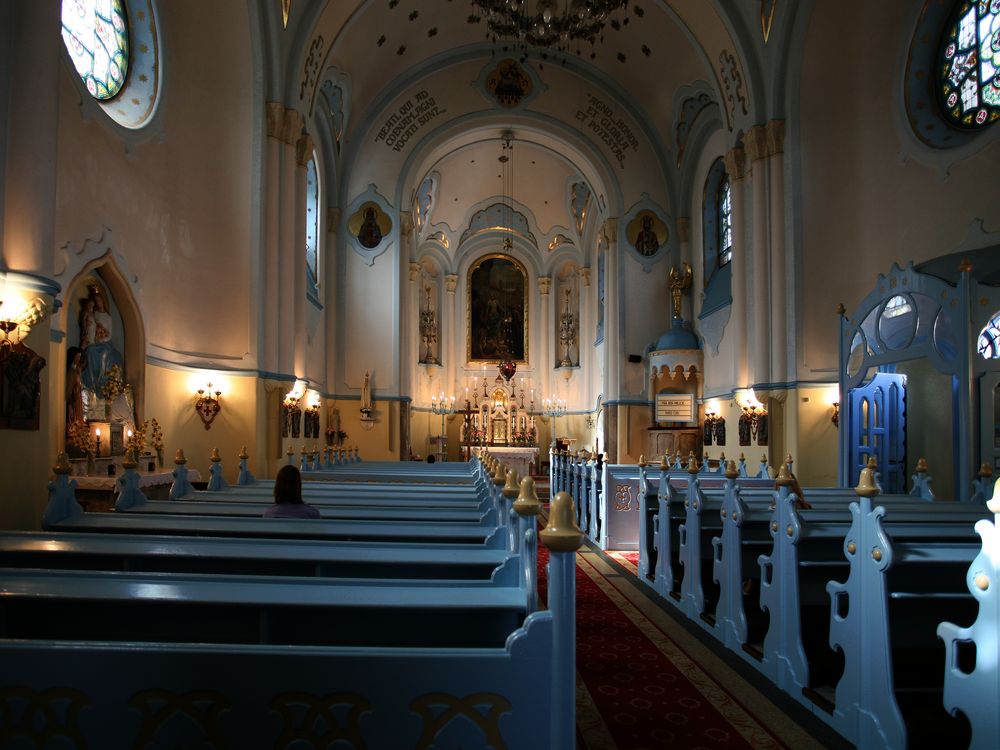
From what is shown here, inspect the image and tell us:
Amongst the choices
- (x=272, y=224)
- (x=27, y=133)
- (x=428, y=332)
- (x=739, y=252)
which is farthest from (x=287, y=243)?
(x=428, y=332)

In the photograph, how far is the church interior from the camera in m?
7.12

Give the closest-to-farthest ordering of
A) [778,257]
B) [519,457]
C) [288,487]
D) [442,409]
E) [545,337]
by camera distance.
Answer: [288,487] < [778,257] < [519,457] < [442,409] < [545,337]

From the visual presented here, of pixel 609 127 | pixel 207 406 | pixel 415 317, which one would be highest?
pixel 609 127

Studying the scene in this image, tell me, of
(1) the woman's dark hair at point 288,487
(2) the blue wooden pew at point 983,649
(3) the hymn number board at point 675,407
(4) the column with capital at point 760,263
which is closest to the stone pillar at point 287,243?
(1) the woman's dark hair at point 288,487

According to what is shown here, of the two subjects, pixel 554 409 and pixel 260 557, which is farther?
pixel 554 409

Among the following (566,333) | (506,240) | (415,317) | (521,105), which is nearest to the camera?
(521,105)

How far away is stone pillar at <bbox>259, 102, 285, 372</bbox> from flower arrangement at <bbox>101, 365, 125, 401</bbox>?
3533 millimetres

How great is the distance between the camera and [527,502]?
2365 mm

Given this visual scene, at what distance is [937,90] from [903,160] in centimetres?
99

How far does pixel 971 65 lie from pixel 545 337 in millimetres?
17074

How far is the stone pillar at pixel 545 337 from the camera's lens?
25.5 m

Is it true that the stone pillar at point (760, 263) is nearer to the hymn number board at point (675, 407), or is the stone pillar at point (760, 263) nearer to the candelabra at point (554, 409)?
the hymn number board at point (675, 407)

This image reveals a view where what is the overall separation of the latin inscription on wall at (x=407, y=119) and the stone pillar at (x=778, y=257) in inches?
351

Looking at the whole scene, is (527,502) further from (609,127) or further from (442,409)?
(442,409)
